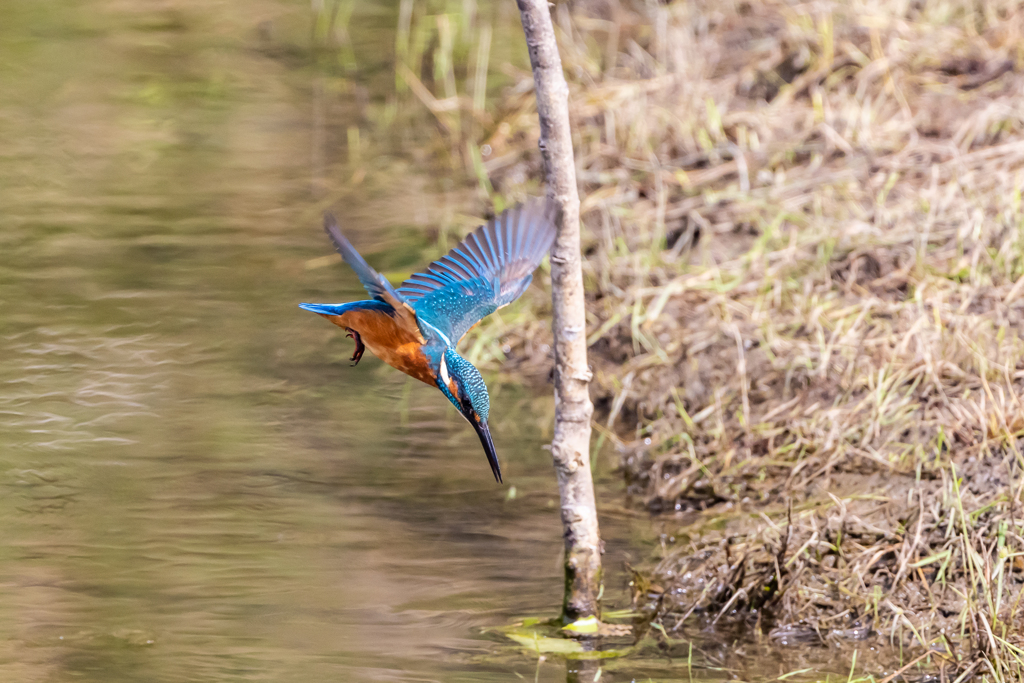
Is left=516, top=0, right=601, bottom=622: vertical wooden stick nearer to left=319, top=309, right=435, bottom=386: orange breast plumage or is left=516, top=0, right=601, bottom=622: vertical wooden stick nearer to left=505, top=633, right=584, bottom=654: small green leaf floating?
left=505, top=633, right=584, bottom=654: small green leaf floating

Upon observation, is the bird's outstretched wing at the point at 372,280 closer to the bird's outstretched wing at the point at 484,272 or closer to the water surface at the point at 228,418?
the bird's outstretched wing at the point at 484,272

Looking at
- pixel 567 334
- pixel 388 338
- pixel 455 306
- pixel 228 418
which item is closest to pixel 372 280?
pixel 388 338

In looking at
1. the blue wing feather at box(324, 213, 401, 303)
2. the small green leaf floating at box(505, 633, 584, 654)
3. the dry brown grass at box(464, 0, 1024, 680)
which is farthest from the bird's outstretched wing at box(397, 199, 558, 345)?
the dry brown grass at box(464, 0, 1024, 680)

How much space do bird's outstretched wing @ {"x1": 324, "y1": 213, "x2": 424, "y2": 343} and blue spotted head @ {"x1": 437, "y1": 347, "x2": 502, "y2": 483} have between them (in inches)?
3.8

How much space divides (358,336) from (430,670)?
911mm

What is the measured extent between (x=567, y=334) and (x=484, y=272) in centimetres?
26

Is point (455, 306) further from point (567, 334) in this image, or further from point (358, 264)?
point (358, 264)

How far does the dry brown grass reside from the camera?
3607 millimetres

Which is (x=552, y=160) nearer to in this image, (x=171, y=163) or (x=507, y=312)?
(x=507, y=312)

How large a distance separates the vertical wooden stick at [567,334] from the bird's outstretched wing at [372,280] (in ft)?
1.60

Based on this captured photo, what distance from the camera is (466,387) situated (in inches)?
112

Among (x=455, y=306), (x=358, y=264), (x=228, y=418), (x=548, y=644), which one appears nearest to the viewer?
(x=358, y=264)

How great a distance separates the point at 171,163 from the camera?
6738mm

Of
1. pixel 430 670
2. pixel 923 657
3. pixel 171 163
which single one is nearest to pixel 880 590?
pixel 923 657
